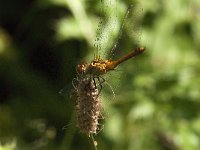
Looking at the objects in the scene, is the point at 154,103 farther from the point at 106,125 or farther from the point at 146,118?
the point at 106,125

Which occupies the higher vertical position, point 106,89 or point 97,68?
point 106,89

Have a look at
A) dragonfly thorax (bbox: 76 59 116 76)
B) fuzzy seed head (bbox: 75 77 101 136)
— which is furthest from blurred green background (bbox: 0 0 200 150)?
fuzzy seed head (bbox: 75 77 101 136)

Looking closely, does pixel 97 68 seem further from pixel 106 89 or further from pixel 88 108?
pixel 106 89

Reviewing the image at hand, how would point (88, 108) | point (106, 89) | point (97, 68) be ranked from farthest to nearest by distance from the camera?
point (106, 89) → point (97, 68) → point (88, 108)

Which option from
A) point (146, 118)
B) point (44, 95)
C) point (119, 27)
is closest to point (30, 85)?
point (44, 95)

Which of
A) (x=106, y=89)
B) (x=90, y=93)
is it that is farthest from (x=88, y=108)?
(x=106, y=89)

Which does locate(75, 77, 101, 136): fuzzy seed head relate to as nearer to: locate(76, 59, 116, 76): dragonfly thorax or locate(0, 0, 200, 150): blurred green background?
locate(76, 59, 116, 76): dragonfly thorax

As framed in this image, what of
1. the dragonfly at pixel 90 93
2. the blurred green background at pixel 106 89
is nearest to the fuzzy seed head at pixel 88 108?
the dragonfly at pixel 90 93

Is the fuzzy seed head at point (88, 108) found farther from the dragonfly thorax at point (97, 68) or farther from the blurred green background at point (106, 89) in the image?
the blurred green background at point (106, 89)
